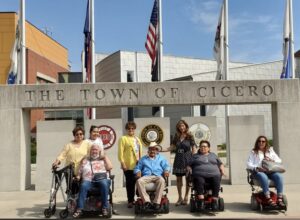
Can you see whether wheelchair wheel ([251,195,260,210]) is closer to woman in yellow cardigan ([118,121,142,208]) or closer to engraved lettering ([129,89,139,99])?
woman in yellow cardigan ([118,121,142,208])

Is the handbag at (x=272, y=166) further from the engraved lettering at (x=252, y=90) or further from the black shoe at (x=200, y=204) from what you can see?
the engraved lettering at (x=252, y=90)

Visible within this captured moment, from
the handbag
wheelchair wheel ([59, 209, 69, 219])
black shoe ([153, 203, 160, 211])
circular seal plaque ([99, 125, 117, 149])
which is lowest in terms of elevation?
wheelchair wheel ([59, 209, 69, 219])

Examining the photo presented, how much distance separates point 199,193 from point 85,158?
2063mm

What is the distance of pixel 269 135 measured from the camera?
134 feet

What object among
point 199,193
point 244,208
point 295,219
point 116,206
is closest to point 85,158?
point 116,206

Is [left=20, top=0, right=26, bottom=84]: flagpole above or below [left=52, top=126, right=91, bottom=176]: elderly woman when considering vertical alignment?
above

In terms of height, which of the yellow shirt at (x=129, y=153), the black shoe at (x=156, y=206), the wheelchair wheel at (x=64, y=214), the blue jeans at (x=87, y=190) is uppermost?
the yellow shirt at (x=129, y=153)

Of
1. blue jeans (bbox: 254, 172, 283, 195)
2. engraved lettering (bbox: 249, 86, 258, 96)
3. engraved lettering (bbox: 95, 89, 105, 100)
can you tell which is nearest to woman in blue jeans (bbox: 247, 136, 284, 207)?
blue jeans (bbox: 254, 172, 283, 195)

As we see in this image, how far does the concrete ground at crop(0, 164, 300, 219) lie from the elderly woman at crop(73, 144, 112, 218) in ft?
1.87

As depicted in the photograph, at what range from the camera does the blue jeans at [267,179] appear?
25.0 ft

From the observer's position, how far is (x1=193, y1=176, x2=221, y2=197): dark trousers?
7508 mm

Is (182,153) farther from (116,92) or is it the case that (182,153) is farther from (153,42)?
(153,42)

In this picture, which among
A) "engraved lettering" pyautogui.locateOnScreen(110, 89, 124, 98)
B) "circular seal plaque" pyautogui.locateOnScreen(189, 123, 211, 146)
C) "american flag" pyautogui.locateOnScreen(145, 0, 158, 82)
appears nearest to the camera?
"engraved lettering" pyautogui.locateOnScreen(110, 89, 124, 98)

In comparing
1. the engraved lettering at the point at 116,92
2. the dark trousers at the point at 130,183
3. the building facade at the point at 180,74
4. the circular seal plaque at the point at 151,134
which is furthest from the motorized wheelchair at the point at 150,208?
the building facade at the point at 180,74
